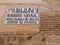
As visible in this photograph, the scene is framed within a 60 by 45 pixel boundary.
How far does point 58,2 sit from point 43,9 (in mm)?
155

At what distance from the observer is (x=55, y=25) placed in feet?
5.15

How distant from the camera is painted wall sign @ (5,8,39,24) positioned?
1582mm

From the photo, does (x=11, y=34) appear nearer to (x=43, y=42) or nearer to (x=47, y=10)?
(x=43, y=42)

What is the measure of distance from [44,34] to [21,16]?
0.26 metres

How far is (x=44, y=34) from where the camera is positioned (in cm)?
154

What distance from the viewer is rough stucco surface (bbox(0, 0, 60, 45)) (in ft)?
4.99

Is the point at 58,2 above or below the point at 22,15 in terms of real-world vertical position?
above

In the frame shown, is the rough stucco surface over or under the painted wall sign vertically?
under

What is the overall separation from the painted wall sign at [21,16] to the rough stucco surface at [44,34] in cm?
6

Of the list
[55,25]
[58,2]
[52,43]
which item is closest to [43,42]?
[52,43]

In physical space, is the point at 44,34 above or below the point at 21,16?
below

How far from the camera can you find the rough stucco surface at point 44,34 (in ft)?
4.99

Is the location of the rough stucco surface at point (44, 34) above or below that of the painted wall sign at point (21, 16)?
below

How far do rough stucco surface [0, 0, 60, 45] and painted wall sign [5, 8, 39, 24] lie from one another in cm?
6
